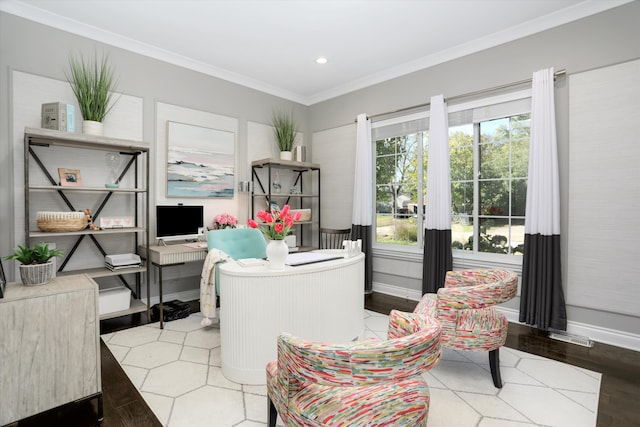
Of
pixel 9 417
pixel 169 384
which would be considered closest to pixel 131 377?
pixel 169 384

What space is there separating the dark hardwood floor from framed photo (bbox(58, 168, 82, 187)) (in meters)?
1.36

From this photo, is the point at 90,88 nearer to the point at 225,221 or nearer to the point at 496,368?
the point at 225,221

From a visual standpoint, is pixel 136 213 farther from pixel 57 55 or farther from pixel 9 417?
pixel 9 417

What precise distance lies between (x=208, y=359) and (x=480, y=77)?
3678 mm

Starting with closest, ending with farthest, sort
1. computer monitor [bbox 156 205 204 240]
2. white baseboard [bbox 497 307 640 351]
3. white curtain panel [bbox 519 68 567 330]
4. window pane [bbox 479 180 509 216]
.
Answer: white baseboard [bbox 497 307 640 351], white curtain panel [bbox 519 68 567 330], window pane [bbox 479 180 509 216], computer monitor [bbox 156 205 204 240]

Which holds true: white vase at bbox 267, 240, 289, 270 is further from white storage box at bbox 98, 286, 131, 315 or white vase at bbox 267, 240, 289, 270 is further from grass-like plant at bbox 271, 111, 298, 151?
grass-like plant at bbox 271, 111, 298, 151

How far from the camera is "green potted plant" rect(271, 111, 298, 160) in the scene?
15.6 ft

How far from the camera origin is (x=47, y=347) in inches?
66.4

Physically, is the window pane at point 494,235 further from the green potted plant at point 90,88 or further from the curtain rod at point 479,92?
the green potted plant at point 90,88

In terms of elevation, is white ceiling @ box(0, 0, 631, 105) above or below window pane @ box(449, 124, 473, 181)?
above

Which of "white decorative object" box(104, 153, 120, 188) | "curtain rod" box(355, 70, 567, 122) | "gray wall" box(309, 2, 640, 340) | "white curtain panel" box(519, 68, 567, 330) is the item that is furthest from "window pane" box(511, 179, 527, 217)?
"white decorative object" box(104, 153, 120, 188)

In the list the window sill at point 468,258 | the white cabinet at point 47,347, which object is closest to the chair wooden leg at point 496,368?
the window sill at point 468,258

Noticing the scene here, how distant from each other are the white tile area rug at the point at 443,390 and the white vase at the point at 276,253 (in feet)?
2.53

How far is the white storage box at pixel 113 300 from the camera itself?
10.0 ft
